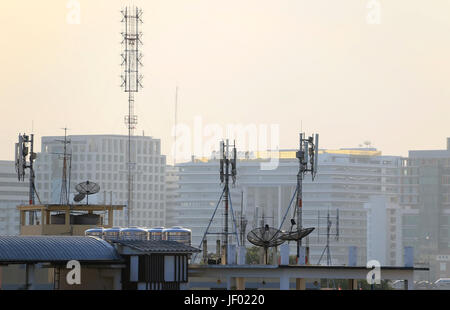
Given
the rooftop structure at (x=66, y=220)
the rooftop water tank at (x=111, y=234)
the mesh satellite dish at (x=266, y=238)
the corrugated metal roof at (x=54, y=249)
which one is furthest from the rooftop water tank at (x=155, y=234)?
the rooftop structure at (x=66, y=220)

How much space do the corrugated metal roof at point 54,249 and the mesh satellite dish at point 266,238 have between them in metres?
10.1

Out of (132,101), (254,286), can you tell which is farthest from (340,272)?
(132,101)

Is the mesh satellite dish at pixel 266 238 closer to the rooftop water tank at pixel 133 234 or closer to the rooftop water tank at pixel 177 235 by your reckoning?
the rooftop water tank at pixel 177 235

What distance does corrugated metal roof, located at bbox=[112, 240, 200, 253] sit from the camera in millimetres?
77250

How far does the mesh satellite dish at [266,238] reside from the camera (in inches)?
3295

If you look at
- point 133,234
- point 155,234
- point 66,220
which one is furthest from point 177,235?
point 66,220

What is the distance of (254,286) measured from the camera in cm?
8888

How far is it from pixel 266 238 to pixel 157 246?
865cm

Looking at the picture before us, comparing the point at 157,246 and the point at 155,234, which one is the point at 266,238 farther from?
the point at 157,246

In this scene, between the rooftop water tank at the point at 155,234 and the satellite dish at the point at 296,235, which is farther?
the rooftop water tank at the point at 155,234
